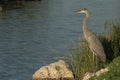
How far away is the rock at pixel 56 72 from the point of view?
Answer: 1390 cm

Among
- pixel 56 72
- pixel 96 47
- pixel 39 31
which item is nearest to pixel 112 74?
pixel 96 47

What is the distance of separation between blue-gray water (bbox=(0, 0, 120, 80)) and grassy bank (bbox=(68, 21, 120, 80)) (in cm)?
239

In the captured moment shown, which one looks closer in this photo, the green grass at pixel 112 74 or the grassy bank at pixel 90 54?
the green grass at pixel 112 74

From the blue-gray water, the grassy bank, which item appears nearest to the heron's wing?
the grassy bank

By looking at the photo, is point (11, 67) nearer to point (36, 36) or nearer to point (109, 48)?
point (109, 48)

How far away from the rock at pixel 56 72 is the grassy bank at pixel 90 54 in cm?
22

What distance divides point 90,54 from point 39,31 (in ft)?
39.5

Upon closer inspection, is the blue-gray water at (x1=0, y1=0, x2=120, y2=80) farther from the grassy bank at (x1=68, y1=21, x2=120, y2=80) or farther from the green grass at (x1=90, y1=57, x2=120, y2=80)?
the green grass at (x1=90, y1=57, x2=120, y2=80)

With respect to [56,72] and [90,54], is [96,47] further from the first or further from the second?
[56,72]

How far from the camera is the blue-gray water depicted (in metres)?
17.5

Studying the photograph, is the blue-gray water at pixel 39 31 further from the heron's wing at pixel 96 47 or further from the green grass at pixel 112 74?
the green grass at pixel 112 74

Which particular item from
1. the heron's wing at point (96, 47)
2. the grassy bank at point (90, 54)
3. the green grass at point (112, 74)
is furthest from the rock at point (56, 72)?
the green grass at point (112, 74)

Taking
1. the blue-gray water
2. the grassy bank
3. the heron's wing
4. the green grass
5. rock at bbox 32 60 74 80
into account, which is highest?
the green grass

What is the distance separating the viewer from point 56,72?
1406 centimetres
